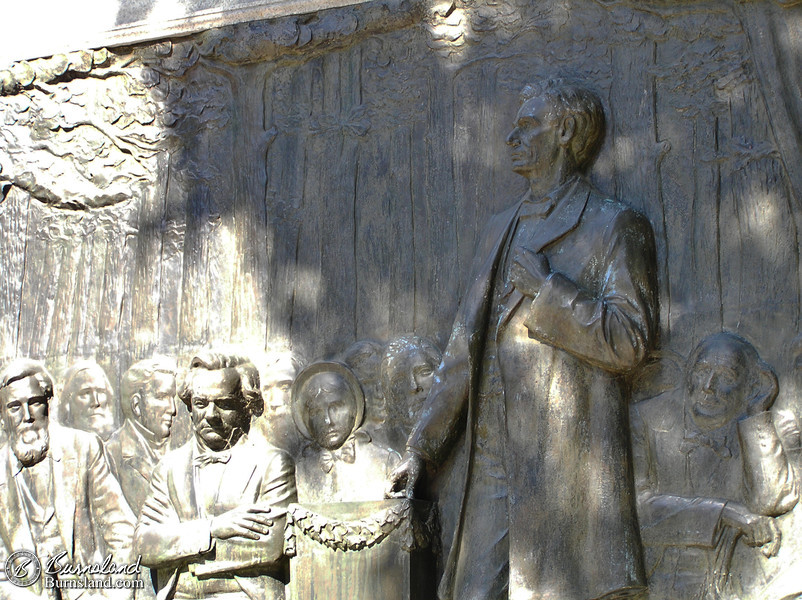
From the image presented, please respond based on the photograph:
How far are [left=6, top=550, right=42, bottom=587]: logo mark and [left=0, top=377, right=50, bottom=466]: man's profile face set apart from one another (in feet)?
1.76

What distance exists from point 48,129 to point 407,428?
3.11 m

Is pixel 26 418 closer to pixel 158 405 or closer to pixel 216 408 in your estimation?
pixel 158 405

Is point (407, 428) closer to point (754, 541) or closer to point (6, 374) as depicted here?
point (754, 541)

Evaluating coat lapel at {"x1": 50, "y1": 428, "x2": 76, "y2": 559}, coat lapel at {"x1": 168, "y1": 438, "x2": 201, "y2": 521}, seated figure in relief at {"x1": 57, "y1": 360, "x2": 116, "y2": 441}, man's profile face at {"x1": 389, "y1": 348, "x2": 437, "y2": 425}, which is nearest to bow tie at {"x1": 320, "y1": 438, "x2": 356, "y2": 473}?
man's profile face at {"x1": 389, "y1": 348, "x2": 437, "y2": 425}

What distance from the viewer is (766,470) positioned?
598 centimetres

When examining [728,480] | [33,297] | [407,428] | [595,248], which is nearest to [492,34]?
[595,248]

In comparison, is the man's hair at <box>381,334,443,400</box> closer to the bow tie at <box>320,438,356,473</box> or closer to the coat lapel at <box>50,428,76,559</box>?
the bow tie at <box>320,438,356,473</box>

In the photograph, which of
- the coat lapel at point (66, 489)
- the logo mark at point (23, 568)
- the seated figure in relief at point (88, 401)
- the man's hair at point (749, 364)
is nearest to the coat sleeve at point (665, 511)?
the man's hair at point (749, 364)

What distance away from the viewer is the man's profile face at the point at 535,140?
658 cm

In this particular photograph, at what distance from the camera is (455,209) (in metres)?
6.97

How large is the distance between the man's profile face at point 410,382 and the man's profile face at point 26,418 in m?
2.20

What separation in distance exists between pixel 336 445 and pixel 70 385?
1.79 m

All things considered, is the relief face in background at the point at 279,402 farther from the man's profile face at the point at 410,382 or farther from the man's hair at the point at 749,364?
the man's hair at the point at 749,364

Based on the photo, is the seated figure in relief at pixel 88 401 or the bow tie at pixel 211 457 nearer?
the bow tie at pixel 211 457
